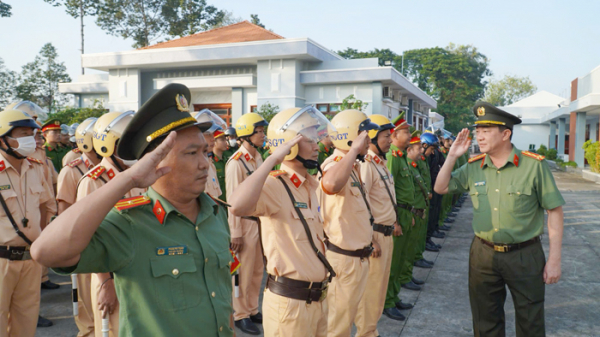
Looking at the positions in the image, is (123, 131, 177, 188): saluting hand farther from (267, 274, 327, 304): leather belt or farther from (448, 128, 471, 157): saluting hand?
(448, 128, 471, 157): saluting hand

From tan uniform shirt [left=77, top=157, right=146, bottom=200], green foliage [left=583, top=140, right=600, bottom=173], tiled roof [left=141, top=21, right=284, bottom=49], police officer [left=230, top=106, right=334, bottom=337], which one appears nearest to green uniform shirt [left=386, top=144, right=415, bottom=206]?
police officer [left=230, top=106, right=334, bottom=337]

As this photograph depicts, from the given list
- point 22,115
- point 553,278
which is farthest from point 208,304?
point 22,115

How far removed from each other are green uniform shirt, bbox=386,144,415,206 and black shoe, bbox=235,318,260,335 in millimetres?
2511

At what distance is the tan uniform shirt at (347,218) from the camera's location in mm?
3840

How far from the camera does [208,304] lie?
1.88 m

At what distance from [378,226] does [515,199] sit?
1396 mm

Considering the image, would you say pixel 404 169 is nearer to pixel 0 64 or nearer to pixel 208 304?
pixel 208 304

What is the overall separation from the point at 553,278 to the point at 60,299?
19.0ft

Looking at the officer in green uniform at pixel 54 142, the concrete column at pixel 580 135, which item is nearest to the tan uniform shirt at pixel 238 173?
the officer in green uniform at pixel 54 142

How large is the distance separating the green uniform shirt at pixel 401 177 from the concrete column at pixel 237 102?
19.8 m

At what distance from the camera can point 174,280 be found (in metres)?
1.80

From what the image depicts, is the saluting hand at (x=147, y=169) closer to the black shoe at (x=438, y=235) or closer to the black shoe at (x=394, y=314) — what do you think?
the black shoe at (x=394, y=314)

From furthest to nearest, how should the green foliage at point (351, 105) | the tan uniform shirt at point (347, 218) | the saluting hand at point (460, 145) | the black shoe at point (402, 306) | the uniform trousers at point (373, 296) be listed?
1. the green foliage at point (351, 105)
2. the black shoe at point (402, 306)
3. the uniform trousers at point (373, 296)
4. the saluting hand at point (460, 145)
5. the tan uniform shirt at point (347, 218)

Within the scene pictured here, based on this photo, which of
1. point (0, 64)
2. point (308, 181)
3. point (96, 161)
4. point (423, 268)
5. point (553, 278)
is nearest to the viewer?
point (308, 181)
